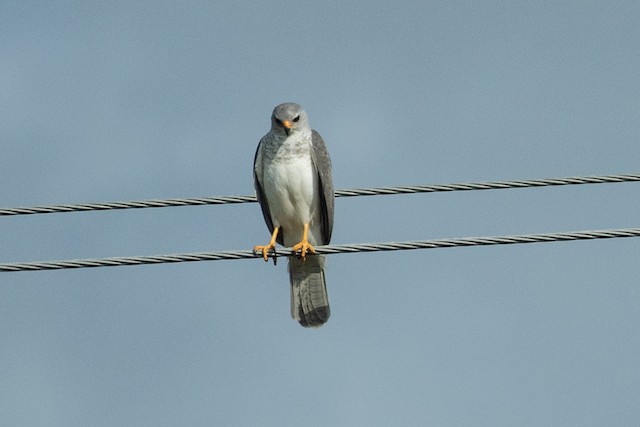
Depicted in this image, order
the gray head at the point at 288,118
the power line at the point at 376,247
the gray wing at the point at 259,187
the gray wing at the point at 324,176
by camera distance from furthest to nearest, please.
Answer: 1. the gray wing at the point at 259,187
2. the gray head at the point at 288,118
3. the gray wing at the point at 324,176
4. the power line at the point at 376,247

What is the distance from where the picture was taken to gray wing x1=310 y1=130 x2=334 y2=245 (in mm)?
11406

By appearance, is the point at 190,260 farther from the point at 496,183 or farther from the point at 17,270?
the point at 496,183

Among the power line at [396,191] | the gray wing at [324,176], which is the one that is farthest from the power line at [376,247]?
the gray wing at [324,176]

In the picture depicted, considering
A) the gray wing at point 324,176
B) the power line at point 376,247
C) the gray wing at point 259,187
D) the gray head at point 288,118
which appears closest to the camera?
the power line at point 376,247

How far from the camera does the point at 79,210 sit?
9.21m

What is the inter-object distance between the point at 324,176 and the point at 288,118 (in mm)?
658

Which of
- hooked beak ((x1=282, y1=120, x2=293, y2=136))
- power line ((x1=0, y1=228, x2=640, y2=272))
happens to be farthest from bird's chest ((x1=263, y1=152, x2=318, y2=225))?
power line ((x1=0, y1=228, x2=640, y2=272))

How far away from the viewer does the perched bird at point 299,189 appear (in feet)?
37.6

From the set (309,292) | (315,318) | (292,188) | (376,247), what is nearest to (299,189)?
(292,188)

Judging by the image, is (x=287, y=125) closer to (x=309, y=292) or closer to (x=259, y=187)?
(x=259, y=187)

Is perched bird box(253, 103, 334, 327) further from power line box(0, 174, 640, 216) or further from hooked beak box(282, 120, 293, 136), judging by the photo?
power line box(0, 174, 640, 216)

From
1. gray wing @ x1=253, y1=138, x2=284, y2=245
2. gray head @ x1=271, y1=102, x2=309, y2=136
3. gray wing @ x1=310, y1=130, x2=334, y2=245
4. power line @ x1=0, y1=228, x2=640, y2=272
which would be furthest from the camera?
gray wing @ x1=253, y1=138, x2=284, y2=245

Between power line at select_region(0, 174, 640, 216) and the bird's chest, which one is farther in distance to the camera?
the bird's chest

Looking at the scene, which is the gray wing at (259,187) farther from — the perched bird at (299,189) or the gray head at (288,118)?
the gray head at (288,118)
